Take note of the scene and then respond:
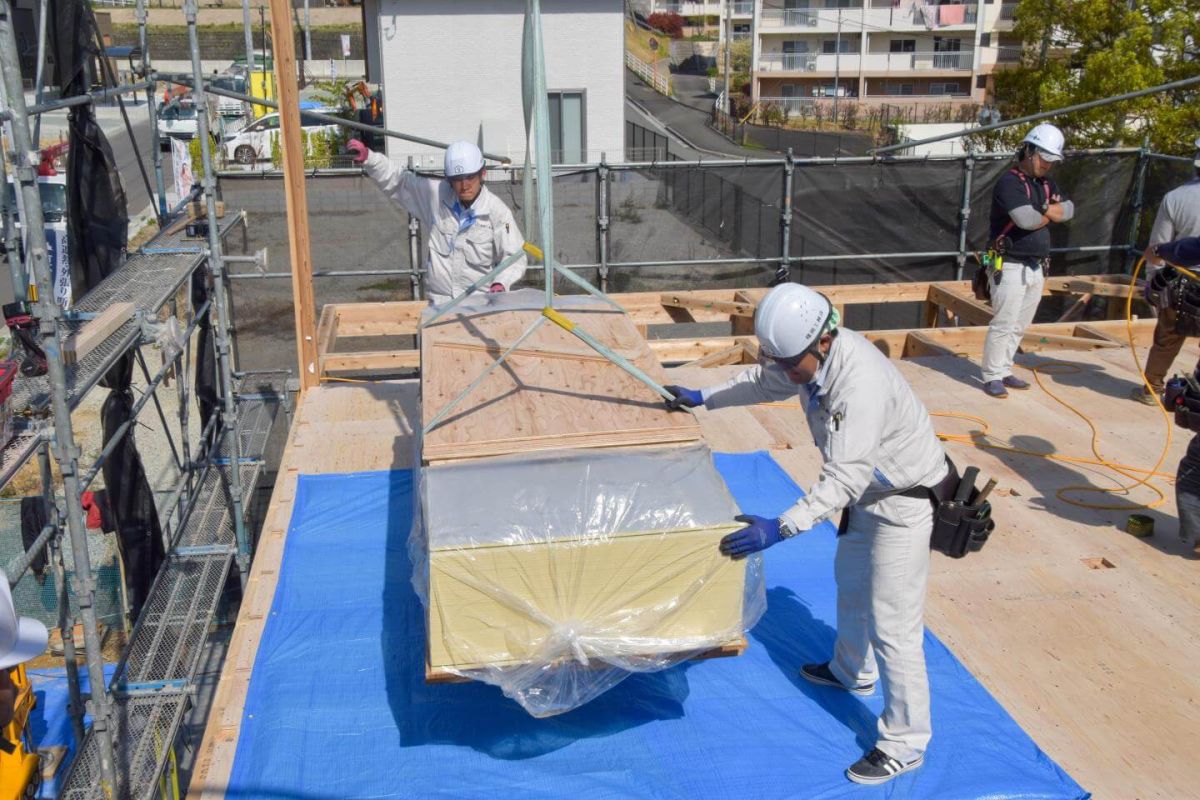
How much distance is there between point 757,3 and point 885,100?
6.19 meters

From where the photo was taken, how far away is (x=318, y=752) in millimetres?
3834

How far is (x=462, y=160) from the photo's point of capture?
6.00 meters

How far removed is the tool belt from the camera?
3.82 m

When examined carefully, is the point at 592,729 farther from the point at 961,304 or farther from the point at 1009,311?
the point at 961,304

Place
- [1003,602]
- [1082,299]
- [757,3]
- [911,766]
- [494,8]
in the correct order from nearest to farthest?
[911,766] < [1003,602] < [1082,299] < [494,8] < [757,3]

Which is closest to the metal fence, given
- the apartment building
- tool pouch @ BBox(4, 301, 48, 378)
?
tool pouch @ BBox(4, 301, 48, 378)

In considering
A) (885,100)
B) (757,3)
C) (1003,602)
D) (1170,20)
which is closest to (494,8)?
(1170,20)

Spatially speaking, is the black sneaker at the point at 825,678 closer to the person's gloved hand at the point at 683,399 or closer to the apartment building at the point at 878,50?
the person's gloved hand at the point at 683,399

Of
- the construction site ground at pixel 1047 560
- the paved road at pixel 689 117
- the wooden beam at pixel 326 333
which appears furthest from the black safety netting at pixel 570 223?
the paved road at pixel 689 117

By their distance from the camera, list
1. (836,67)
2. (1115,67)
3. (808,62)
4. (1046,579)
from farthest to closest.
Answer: (808,62), (836,67), (1115,67), (1046,579)

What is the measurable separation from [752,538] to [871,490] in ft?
1.71

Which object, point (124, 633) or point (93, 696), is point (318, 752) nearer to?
point (93, 696)

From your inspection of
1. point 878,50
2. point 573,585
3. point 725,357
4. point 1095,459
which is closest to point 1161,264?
point 1095,459

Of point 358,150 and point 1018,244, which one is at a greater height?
point 358,150
